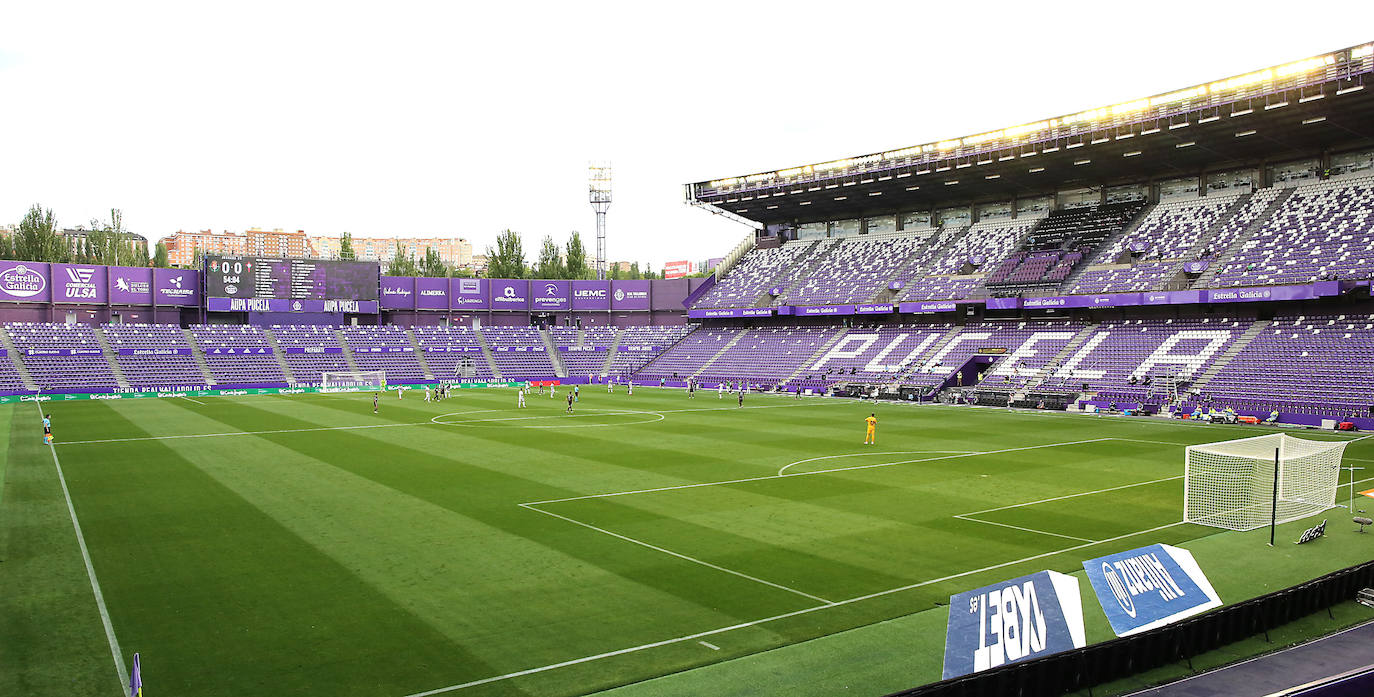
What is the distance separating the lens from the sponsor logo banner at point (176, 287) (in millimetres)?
75188

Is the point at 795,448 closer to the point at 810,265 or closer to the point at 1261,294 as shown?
the point at 1261,294

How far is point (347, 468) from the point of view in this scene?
2680 centimetres

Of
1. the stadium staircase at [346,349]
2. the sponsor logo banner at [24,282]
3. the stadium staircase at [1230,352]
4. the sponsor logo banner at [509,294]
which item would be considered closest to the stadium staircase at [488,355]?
the sponsor logo banner at [509,294]

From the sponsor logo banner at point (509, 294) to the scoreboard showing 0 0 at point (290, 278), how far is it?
13.5 metres

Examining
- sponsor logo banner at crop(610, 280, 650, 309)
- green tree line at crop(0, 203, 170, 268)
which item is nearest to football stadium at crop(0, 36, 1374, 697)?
sponsor logo banner at crop(610, 280, 650, 309)

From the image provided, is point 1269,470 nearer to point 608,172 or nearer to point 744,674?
point 744,674

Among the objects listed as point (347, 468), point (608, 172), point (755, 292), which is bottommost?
point (347, 468)

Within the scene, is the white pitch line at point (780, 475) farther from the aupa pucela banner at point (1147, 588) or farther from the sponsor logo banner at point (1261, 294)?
the sponsor logo banner at point (1261, 294)

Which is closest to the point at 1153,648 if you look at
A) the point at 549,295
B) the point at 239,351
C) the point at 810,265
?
the point at 810,265

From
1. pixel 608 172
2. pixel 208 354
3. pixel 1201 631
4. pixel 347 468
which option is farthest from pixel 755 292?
pixel 1201 631

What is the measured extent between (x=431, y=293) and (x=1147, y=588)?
84.8m

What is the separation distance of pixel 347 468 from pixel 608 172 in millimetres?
87051

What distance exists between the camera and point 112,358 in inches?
2601

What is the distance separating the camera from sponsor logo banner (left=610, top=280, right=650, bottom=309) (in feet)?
312
